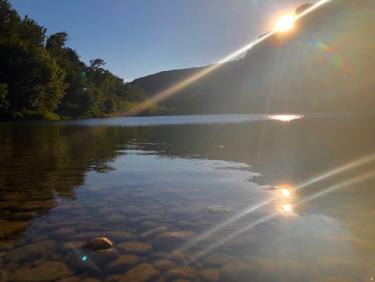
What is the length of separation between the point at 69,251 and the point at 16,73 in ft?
293

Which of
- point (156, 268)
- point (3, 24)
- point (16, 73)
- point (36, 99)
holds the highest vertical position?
point (3, 24)

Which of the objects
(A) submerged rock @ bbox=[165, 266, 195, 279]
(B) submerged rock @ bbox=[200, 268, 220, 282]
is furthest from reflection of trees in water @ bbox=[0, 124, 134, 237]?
(B) submerged rock @ bbox=[200, 268, 220, 282]

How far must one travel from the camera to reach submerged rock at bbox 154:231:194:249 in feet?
22.2

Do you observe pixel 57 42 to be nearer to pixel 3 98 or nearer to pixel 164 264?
pixel 3 98

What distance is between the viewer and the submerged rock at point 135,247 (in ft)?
21.1

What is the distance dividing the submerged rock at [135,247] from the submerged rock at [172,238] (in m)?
0.23

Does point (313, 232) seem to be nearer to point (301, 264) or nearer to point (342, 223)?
point (342, 223)

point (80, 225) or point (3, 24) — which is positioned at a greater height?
point (3, 24)

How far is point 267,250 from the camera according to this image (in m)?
6.52

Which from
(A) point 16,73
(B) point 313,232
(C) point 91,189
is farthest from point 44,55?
(B) point 313,232

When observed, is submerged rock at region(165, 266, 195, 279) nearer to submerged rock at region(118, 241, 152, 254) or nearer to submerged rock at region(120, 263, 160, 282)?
submerged rock at region(120, 263, 160, 282)

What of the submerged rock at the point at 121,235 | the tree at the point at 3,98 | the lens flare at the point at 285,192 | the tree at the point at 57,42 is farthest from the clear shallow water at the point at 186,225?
the tree at the point at 57,42

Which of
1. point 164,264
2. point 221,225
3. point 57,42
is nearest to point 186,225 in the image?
point 221,225

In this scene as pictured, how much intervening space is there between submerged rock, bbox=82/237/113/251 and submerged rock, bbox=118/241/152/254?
22cm
